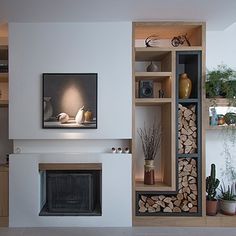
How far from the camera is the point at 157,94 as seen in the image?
12.1 ft

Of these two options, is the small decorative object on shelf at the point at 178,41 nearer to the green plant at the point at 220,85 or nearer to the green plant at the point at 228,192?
the green plant at the point at 220,85

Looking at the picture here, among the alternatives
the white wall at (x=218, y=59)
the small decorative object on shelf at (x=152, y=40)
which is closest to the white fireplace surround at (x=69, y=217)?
the white wall at (x=218, y=59)

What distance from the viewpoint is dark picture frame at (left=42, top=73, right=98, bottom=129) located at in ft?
10.5

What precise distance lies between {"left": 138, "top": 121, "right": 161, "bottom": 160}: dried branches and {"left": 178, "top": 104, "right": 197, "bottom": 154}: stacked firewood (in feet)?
1.29

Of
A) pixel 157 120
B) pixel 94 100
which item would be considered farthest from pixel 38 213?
pixel 157 120

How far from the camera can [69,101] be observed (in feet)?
10.5

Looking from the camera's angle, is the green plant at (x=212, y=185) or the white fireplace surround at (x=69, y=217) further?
the green plant at (x=212, y=185)

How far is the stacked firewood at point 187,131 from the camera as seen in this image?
3242mm

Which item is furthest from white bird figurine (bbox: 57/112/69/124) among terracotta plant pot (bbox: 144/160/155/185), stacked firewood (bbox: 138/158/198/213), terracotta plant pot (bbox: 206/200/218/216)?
terracotta plant pot (bbox: 206/200/218/216)

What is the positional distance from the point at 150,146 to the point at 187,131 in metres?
0.55

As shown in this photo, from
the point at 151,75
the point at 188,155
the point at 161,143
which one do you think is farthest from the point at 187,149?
the point at 151,75

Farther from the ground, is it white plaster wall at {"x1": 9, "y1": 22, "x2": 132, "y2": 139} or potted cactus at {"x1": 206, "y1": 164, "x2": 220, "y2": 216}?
white plaster wall at {"x1": 9, "y1": 22, "x2": 132, "y2": 139}

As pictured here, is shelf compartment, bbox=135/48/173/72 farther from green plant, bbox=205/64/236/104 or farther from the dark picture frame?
the dark picture frame

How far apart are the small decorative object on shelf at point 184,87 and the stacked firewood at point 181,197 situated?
2.74ft
